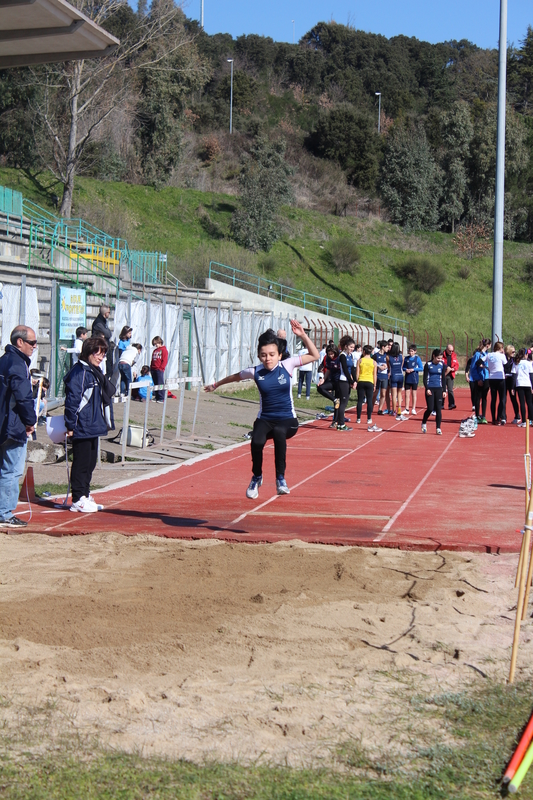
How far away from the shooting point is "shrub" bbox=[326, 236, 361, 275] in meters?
56.4

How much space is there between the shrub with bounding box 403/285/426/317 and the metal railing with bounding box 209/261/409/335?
1717 mm

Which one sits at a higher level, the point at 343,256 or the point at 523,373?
the point at 343,256

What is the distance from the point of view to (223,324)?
99.9 feet

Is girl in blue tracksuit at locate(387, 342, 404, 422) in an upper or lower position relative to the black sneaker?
upper

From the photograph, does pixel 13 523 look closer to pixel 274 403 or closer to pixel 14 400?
pixel 14 400

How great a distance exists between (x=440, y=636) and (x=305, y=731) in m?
1.77

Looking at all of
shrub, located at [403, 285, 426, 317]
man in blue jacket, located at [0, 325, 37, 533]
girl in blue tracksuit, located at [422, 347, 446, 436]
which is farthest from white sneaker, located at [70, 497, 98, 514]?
shrub, located at [403, 285, 426, 317]

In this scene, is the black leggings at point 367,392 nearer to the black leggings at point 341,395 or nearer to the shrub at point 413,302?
the black leggings at point 341,395

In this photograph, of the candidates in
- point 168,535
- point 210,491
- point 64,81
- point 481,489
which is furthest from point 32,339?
point 64,81

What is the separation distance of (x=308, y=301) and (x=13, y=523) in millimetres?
40911

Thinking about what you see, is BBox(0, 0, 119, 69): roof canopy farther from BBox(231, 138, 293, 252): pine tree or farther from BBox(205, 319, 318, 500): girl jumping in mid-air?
BBox(231, 138, 293, 252): pine tree

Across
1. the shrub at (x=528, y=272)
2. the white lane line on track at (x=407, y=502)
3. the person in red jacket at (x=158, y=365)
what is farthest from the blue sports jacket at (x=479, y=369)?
the shrub at (x=528, y=272)

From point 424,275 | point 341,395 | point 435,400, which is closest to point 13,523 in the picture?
point 341,395

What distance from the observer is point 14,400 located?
8805 mm
